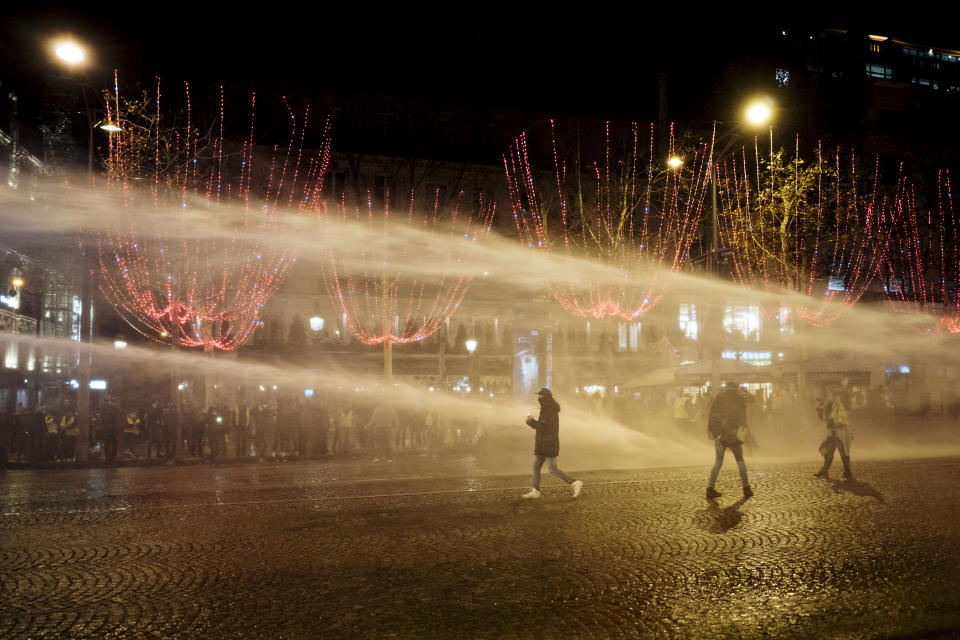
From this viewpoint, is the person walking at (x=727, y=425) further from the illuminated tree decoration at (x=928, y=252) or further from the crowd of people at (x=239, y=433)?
the illuminated tree decoration at (x=928, y=252)

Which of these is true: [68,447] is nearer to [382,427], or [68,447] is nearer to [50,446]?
[50,446]

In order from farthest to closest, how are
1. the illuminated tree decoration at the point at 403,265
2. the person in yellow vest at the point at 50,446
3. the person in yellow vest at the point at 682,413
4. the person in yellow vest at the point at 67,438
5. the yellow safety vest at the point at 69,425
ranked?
the illuminated tree decoration at the point at 403,265 → the person in yellow vest at the point at 682,413 → the yellow safety vest at the point at 69,425 → the person in yellow vest at the point at 67,438 → the person in yellow vest at the point at 50,446

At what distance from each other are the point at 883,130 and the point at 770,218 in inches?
634

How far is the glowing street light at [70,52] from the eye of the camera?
9.73m

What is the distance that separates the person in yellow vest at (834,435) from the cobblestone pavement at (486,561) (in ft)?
2.73

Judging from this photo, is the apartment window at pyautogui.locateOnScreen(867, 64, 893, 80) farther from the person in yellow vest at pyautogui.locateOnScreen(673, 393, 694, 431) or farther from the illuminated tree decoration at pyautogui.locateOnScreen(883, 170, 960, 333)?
the person in yellow vest at pyautogui.locateOnScreen(673, 393, 694, 431)

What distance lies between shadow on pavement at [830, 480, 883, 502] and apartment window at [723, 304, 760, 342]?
73.5ft

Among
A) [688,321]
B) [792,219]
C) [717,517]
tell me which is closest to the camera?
[717,517]

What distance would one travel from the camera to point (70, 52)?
9922 millimetres

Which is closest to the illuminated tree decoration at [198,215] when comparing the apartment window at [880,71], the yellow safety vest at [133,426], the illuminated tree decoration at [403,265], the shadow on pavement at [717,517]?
the illuminated tree decoration at [403,265]

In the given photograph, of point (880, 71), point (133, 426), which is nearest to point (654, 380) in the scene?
point (133, 426)

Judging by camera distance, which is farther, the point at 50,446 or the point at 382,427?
the point at 382,427

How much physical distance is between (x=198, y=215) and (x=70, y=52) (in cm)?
1263

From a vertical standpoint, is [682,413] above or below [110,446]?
above
